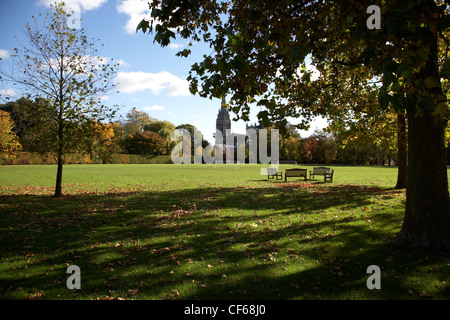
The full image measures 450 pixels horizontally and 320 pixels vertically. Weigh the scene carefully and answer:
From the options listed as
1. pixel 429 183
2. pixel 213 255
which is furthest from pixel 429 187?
pixel 213 255

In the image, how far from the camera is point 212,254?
17.5 feet

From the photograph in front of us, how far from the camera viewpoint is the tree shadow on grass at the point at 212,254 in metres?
3.99

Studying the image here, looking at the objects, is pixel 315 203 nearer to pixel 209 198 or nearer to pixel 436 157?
pixel 209 198

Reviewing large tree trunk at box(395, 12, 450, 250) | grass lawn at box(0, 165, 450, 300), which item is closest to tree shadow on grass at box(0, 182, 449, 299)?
grass lawn at box(0, 165, 450, 300)

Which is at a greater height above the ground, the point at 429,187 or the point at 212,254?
the point at 429,187

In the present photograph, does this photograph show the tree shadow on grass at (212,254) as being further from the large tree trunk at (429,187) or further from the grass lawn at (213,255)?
the large tree trunk at (429,187)

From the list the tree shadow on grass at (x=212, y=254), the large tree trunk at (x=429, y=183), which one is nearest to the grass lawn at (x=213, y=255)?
the tree shadow on grass at (x=212, y=254)

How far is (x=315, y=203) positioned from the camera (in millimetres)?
10625

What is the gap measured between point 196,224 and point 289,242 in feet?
9.41

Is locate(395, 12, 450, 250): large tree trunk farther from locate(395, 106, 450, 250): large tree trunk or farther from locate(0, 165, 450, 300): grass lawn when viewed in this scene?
locate(0, 165, 450, 300): grass lawn

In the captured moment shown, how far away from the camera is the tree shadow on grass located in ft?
13.1

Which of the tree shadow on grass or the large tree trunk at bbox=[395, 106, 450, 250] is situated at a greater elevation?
the large tree trunk at bbox=[395, 106, 450, 250]

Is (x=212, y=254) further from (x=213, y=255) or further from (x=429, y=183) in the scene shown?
(x=429, y=183)
